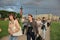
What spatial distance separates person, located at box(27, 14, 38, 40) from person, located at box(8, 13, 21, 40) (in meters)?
0.12

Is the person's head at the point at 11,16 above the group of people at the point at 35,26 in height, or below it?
above

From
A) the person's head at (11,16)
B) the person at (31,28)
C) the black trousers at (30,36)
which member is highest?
the person's head at (11,16)

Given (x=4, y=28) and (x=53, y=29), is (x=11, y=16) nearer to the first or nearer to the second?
(x=4, y=28)

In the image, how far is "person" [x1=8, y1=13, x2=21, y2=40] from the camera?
280 cm

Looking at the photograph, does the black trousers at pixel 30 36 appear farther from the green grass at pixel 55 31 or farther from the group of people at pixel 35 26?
the green grass at pixel 55 31

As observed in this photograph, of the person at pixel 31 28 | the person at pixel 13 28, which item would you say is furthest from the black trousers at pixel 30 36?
the person at pixel 13 28

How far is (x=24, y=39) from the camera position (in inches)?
111

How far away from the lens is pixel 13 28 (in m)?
2.80

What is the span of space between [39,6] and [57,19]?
26 centimetres

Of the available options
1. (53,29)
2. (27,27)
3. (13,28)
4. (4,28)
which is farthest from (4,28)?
(53,29)

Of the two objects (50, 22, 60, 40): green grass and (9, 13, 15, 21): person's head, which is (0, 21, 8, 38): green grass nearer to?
(9, 13, 15, 21): person's head

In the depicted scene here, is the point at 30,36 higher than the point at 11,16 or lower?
lower

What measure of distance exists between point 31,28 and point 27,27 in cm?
5

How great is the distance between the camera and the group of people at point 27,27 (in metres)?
2.80
